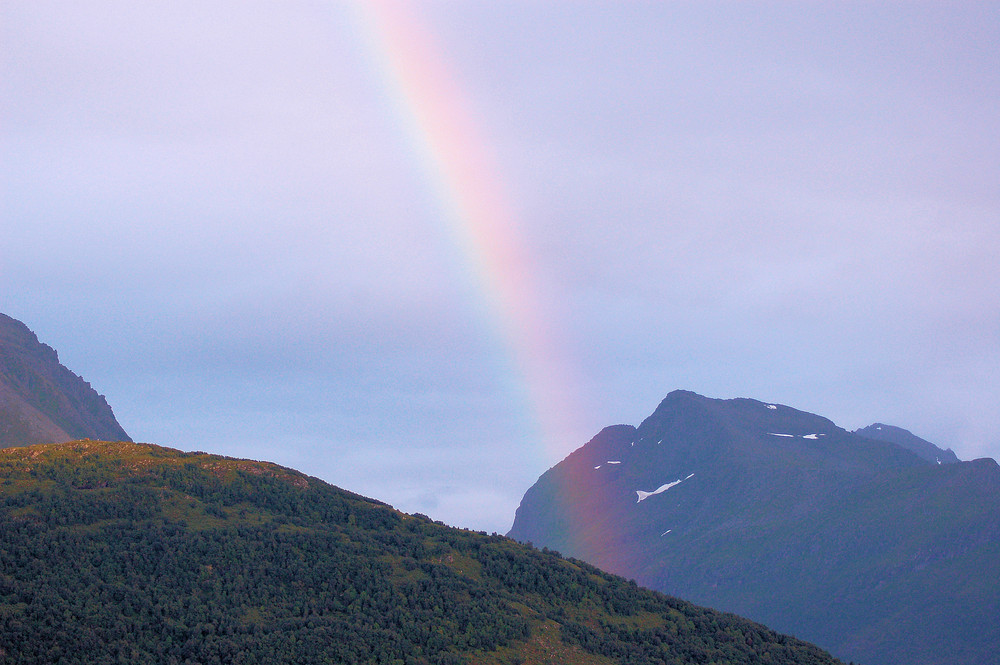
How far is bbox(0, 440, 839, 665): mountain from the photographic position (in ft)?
307

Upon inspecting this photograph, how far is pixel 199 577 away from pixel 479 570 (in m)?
33.9

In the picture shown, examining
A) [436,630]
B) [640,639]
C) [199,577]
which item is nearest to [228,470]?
[199,577]

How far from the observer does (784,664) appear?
11756 centimetres

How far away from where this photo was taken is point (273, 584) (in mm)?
107750

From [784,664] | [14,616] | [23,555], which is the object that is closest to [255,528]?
[23,555]

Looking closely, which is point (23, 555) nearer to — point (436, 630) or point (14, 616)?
point (14, 616)

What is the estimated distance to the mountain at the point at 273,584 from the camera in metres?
93.4

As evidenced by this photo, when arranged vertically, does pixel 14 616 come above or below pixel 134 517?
below

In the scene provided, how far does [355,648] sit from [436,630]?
34.5 ft

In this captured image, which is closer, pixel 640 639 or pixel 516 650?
pixel 516 650

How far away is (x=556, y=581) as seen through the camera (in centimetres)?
12519

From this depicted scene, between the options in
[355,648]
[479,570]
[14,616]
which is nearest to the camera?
[14,616]

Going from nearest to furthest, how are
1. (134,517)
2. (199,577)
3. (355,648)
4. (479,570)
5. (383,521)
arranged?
(355,648)
(199,577)
(134,517)
(479,570)
(383,521)

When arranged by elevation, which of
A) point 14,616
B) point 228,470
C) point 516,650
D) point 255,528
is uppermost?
point 228,470
